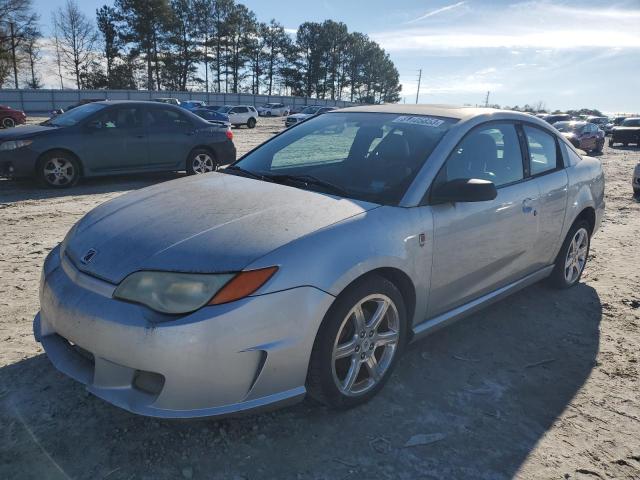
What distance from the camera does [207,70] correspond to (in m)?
63.9

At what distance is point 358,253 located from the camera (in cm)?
240

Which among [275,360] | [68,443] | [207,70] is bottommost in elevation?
[68,443]

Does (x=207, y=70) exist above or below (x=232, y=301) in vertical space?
above

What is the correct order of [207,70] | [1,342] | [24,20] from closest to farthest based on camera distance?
[1,342], [24,20], [207,70]

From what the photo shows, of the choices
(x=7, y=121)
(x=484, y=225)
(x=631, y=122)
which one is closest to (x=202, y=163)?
(x=484, y=225)

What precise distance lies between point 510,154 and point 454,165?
0.80 metres

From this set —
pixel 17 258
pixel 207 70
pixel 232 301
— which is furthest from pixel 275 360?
pixel 207 70

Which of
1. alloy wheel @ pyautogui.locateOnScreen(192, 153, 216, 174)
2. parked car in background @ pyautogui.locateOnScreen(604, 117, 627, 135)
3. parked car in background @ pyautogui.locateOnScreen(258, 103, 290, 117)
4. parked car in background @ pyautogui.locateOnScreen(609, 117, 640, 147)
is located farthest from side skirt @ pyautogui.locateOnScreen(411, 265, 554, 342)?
parked car in background @ pyautogui.locateOnScreen(258, 103, 290, 117)

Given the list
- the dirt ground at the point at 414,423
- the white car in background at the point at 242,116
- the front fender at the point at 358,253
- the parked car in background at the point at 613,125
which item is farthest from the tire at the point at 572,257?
the white car in background at the point at 242,116

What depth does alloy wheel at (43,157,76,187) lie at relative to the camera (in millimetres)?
7812

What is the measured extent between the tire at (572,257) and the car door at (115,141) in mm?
7001

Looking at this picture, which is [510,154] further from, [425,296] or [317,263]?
[317,263]

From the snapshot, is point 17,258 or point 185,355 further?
point 17,258

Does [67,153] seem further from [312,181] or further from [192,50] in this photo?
[192,50]
